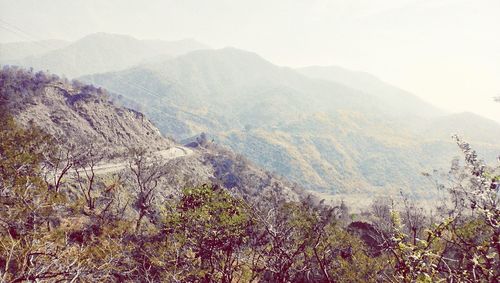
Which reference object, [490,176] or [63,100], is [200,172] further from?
[490,176]

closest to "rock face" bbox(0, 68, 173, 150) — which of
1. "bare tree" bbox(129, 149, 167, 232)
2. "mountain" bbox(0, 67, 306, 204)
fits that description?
"mountain" bbox(0, 67, 306, 204)

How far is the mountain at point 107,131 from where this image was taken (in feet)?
231

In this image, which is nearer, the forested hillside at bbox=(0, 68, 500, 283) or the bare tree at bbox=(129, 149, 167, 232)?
the forested hillside at bbox=(0, 68, 500, 283)

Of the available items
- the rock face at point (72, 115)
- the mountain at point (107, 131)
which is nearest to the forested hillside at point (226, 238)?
the mountain at point (107, 131)

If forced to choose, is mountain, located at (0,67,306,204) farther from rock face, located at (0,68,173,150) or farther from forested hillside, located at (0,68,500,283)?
forested hillside, located at (0,68,500,283)

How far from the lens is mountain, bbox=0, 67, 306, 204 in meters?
70.4

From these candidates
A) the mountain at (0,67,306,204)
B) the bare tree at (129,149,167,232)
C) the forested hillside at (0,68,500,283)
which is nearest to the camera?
the forested hillside at (0,68,500,283)

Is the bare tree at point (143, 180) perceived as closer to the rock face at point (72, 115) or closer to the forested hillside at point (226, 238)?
the forested hillside at point (226, 238)

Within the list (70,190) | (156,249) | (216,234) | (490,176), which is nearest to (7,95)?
(70,190)

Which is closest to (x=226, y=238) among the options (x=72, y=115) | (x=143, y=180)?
(x=143, y=180)

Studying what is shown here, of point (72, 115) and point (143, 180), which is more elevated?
point (72, 115)

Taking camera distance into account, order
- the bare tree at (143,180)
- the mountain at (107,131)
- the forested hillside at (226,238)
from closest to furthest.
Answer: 1. the forested hillside at (226,238)
2. the bare tree at (143,180)
3. the mountain at (107,131)

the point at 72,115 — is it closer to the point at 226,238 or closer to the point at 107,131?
the point at 107,131

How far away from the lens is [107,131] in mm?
89062
